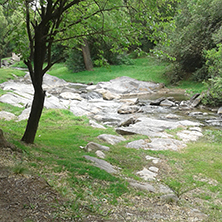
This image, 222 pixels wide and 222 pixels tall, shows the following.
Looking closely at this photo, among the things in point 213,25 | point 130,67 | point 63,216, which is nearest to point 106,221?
point 63,216

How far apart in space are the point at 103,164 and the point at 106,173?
0.81m

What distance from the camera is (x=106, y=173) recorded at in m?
6.25

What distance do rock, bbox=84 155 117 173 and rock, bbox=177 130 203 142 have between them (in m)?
5.22

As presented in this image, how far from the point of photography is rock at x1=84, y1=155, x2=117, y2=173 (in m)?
6.78

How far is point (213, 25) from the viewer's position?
26.5 m

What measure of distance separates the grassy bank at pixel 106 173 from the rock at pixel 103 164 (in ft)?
0.91

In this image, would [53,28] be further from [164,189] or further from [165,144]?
[165,144]

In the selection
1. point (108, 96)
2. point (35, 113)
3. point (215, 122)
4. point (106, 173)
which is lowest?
point (215, 122)

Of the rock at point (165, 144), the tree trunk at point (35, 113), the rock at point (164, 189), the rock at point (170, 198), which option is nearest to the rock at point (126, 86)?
the rock at point (165, 144)

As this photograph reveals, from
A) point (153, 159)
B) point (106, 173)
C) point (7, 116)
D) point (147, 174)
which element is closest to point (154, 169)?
point (147, 174)

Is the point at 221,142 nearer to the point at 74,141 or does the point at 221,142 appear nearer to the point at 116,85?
the point at 74,141

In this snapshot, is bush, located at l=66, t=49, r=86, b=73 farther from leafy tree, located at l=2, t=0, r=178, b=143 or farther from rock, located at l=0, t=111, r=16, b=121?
leafy tree, located at l=2, t=0, r=178, b=143

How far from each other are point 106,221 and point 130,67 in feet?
116

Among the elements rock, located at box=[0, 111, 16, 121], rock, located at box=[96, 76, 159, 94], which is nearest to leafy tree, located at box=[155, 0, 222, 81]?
rock, located at box=[96, 76, 159, 94]
